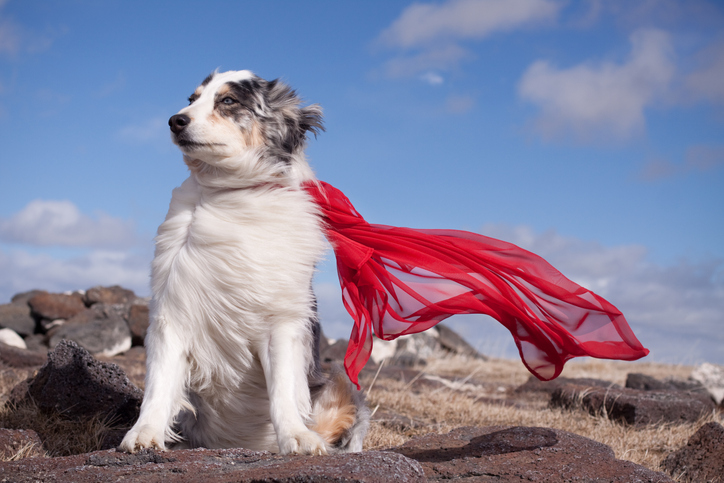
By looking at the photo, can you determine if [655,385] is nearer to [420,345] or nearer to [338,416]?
[420,345]

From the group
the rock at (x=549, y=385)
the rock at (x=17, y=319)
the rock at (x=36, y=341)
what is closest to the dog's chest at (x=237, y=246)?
the rock at (x=549, y=385)

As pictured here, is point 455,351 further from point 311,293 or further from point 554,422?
point 311,293

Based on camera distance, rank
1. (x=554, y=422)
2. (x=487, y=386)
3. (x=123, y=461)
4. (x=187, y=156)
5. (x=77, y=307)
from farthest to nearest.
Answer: (x=77, y=307) < (x=487, y=386) < (x=554, y=422) < (x=187, y=156) < (x=123, y=461)

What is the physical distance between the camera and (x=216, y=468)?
255cm

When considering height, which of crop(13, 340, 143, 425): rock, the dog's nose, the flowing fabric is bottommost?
crop(13, 340, 143, 425): rock

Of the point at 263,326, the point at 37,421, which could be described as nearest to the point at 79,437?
the point at 37,421

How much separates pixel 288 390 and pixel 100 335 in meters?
8.87

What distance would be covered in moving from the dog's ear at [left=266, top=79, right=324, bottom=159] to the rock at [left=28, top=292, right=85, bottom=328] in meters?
11.5

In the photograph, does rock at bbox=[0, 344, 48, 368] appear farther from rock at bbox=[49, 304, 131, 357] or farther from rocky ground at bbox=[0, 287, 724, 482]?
rock at bbox=[49, 304, 131, 357]

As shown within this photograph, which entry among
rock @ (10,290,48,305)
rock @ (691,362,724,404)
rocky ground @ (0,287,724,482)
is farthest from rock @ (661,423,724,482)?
rock @ (10,290,48,305)

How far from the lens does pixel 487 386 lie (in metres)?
9.30

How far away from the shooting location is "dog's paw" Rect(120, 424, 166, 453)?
9.21ft

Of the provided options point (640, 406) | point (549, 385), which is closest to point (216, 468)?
point (640, 406)

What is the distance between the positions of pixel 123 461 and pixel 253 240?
1226 mm
